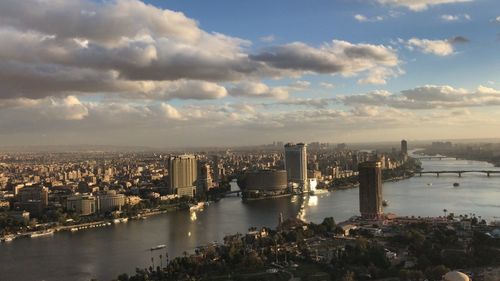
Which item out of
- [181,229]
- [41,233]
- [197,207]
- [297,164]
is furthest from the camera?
[297,164]

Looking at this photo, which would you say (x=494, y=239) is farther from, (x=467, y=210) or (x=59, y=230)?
(x=59, y=230)

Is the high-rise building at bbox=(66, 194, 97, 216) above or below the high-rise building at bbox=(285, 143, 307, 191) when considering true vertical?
below

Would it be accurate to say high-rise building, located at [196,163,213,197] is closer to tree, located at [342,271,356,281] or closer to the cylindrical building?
the cylindrical building

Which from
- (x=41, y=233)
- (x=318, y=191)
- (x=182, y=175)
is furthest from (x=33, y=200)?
(x=318, y=191)

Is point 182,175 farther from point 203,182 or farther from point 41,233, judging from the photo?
point 41,233

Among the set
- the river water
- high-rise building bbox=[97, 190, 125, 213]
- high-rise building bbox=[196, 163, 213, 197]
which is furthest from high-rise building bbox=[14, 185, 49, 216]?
high-rise building bbox=[196, 163, 213, 197]

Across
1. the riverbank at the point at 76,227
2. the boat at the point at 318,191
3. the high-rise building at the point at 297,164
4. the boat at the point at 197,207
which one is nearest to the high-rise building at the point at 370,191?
the boat at the point at 197,207
